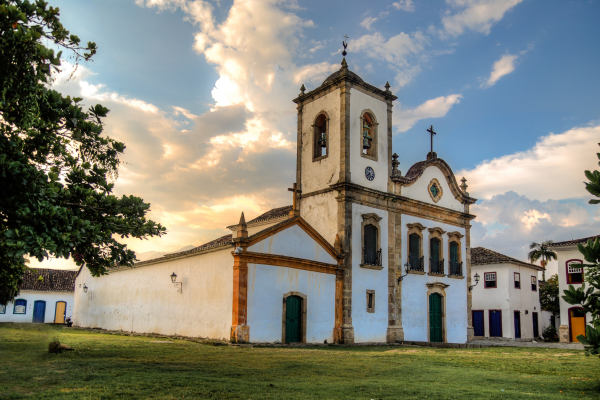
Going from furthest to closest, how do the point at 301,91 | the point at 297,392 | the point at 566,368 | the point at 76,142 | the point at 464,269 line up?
1. the point at 464,269
2. the point at 301,91
3. the point at 566,368
4. the point at 76,142
5. the point at 297,392

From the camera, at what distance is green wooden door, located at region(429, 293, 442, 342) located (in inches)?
919

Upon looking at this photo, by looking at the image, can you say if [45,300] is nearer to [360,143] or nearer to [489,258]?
[360,143]

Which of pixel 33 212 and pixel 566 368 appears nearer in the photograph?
pixel 33 212

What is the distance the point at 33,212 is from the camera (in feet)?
22.5

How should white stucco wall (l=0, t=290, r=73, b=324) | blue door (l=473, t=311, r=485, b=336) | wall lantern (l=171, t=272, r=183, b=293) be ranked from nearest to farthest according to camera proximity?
1. wall lantern (l=171, t=272, r=183, b=293)
2. blue door (l=473, t=311, r=485, b=336)
3. white stucco wall (l=0, t=290, r=73, b=324)

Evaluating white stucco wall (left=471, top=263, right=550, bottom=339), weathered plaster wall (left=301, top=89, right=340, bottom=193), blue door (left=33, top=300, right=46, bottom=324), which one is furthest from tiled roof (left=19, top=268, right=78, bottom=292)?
white stucco wall (left=471, top=263, right=550, bottom=339)

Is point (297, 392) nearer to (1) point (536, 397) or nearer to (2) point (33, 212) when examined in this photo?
(1) point (536, 397)

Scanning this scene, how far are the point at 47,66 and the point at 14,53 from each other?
1.50 ft

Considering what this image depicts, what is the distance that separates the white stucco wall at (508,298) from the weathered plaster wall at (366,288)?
55.1 feet

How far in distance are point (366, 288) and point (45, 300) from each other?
102 ft

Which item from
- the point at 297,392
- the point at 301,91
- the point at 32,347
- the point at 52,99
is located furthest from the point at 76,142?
the point at 301,91

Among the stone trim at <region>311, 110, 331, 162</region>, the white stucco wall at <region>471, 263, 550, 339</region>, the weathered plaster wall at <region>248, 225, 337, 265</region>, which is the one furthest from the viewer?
the white stucco wall at <region>471, 263, 550, 339</region>

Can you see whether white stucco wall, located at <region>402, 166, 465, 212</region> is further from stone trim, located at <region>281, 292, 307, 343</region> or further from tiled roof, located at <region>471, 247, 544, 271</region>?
tiled roof, located at <region>471, 247, 544, 271</region>

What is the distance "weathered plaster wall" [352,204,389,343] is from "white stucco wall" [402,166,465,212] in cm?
268
